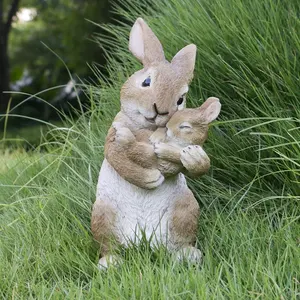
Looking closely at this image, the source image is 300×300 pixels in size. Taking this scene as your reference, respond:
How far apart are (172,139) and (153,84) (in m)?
0.14

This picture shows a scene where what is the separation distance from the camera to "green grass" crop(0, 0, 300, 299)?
1.45m

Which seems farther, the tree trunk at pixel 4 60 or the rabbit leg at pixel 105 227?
the tree trunk at pixel 4 60

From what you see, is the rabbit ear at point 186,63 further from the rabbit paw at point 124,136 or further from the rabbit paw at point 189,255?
the rabbit paw at point 189,255

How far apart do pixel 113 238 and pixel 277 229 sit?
0.49 m

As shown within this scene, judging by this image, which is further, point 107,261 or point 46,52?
point 46,52

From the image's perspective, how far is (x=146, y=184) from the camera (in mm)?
1549

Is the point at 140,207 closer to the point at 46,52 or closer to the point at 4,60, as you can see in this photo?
the point at 4,60

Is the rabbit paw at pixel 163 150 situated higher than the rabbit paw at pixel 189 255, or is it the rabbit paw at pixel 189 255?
the rabbit paw at pixel 163 150

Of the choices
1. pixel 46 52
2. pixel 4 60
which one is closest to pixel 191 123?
pixel 4 60

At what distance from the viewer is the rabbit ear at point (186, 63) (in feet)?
5.27

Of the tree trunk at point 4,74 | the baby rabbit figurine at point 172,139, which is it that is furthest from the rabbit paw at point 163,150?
the tree trunk at point 4,74

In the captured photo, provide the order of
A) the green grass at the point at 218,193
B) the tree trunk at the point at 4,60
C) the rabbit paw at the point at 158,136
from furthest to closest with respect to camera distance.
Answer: the tree trunk at the point at 4,60 → the rabbit paw at the point at 158,136 → the green grass at the point at 218,193

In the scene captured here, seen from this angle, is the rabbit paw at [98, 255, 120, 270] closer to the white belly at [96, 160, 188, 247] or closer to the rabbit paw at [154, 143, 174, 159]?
the white belly at [96, 160, 188, 247]

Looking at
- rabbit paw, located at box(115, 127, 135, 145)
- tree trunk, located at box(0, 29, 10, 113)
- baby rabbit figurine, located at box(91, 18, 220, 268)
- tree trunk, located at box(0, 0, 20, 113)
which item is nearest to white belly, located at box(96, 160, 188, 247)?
baby rabbit figurine, located at box(91, 18, 220, 268)
